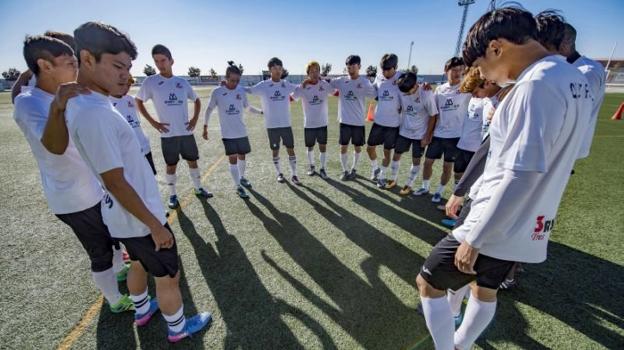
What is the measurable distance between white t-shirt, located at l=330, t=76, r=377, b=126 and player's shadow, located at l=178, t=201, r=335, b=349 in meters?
3.63

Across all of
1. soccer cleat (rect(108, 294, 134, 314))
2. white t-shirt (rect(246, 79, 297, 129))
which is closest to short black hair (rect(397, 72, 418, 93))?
white t-shirt (rect(246, 79, 297, 129))

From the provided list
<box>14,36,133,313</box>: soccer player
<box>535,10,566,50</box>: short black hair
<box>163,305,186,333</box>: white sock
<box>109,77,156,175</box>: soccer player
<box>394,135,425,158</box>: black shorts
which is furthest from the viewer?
<box>394,135,425,158</box>: black shorts

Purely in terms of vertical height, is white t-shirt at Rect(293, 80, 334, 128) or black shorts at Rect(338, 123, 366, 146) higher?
white t-shirt at Rect(293, 80, 334, 128)

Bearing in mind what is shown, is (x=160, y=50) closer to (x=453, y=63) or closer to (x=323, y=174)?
(x=323, y=174)

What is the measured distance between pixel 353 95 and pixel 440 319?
4.90 meters

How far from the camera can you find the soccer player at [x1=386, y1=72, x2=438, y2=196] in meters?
4.82

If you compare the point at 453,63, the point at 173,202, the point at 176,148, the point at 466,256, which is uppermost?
the point at 453,63

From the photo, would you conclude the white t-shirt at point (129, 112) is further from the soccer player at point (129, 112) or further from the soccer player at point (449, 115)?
the soccer player at point (449, 115)

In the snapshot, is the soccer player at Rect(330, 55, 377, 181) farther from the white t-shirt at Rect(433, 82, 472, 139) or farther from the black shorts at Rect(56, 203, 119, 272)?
the black shorts at Rect(56, 203, 119, 272)

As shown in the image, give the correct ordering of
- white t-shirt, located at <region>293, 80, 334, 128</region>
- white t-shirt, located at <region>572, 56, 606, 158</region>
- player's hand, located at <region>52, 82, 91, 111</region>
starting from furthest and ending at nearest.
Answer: white t-shirt, located at <region>293, 80, 334, 128</region>
white t-shirt, located at <region>572, 56, 606, 158</region>
player's hand, located at <region>52, 82, 91, 111</region>

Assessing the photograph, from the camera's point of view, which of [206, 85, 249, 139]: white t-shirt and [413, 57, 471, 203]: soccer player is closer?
[413, 57, 471, 203]: soccer player

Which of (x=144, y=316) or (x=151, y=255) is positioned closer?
(x=151, y=255)

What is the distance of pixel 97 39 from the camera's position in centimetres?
152

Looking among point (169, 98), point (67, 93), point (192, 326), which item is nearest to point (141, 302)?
point (192, 326)
